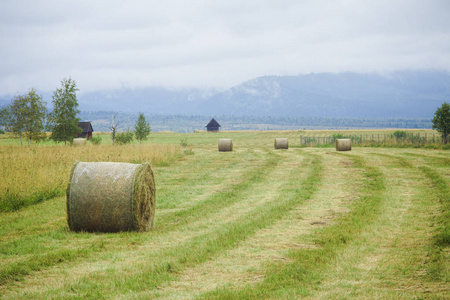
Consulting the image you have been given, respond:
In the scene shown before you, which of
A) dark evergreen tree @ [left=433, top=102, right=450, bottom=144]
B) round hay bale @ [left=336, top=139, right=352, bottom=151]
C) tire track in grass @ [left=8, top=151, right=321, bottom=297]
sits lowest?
tire track in grass @ [left=8, top=151, right=321, bottom=297]

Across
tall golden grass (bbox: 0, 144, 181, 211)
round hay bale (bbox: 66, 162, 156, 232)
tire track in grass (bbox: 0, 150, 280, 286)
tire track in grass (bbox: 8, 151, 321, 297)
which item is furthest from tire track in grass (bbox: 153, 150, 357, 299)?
tall golden grass (bbox: 0, 144, 181, 211)

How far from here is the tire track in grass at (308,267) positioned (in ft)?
21.3

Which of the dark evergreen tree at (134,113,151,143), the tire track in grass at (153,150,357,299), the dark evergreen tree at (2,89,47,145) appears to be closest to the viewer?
the tire track in grass at (153,150,357,299)

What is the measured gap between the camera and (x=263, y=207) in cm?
1366

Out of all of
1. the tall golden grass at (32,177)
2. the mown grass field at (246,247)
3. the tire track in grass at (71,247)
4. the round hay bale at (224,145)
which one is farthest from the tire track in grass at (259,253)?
the round hay bale at (224,145)

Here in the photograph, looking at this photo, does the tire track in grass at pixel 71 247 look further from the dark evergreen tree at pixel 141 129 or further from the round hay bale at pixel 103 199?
the dark evergreen tree at pixel 141 129

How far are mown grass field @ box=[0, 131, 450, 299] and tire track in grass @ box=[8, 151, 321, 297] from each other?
0.08 ft

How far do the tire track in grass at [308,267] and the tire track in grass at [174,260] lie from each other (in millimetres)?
1240

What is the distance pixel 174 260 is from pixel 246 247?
1.74 metres

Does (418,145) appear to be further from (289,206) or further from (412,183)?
(289,206)

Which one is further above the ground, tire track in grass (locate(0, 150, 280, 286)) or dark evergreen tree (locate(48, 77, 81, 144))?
dark evergreen tree (locate(48, 77, 81, 144))

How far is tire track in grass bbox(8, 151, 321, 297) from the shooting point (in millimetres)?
6781

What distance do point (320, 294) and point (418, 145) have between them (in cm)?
4172

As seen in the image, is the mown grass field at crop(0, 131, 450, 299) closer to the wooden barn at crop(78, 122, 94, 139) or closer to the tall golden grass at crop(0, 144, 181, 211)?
the tall golden grass at crop(0, 144, 181, 211)
